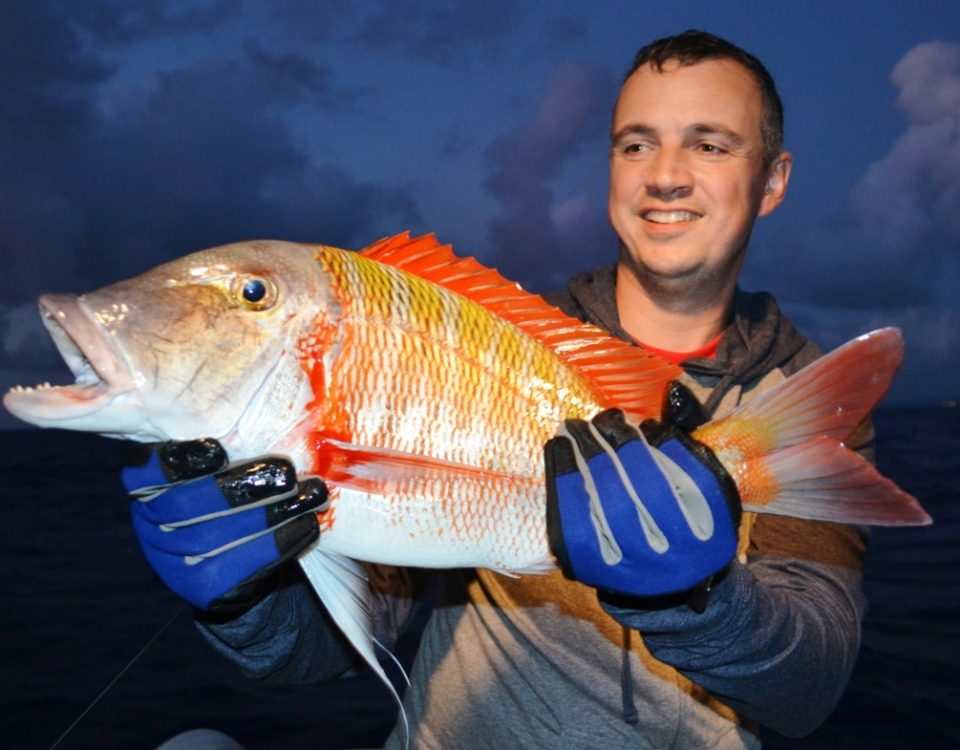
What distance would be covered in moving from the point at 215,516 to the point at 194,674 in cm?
642

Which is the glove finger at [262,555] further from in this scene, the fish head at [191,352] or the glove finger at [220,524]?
the fish head at [191,352]

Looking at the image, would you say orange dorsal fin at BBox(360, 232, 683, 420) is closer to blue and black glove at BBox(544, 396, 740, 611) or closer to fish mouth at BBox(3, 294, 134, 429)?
blue and black glove at BBox(544, 396, 740, 611)

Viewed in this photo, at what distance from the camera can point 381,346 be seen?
188 cm

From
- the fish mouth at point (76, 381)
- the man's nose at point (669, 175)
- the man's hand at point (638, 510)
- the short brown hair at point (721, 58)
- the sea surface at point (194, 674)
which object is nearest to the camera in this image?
the fish mouth at point (76, 381)

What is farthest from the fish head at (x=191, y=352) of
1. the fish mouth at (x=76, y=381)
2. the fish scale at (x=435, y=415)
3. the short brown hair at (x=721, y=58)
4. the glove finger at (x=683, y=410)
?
the short brown hair at (x=721, y=58)

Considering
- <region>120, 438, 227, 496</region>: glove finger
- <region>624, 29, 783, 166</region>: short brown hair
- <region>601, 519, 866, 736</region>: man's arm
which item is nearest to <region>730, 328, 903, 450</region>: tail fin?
<region>601, 519, 866, 736</region>: man's arm

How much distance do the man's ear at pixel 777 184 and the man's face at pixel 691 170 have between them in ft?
0.86

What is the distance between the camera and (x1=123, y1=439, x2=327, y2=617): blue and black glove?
178cm

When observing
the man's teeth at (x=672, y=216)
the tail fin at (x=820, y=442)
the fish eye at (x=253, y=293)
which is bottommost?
the tail fin at (x=820, y=442)

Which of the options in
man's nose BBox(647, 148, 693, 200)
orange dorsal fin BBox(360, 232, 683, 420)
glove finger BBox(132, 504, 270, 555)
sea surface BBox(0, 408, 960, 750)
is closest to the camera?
glove finger BBox(132, 504, 270, 555)

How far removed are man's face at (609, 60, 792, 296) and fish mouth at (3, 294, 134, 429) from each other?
6.18ft

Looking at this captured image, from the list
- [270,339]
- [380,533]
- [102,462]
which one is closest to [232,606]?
[380,533]

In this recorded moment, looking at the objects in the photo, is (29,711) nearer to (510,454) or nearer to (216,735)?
(216,735)

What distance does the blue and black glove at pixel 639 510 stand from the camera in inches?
69.2
